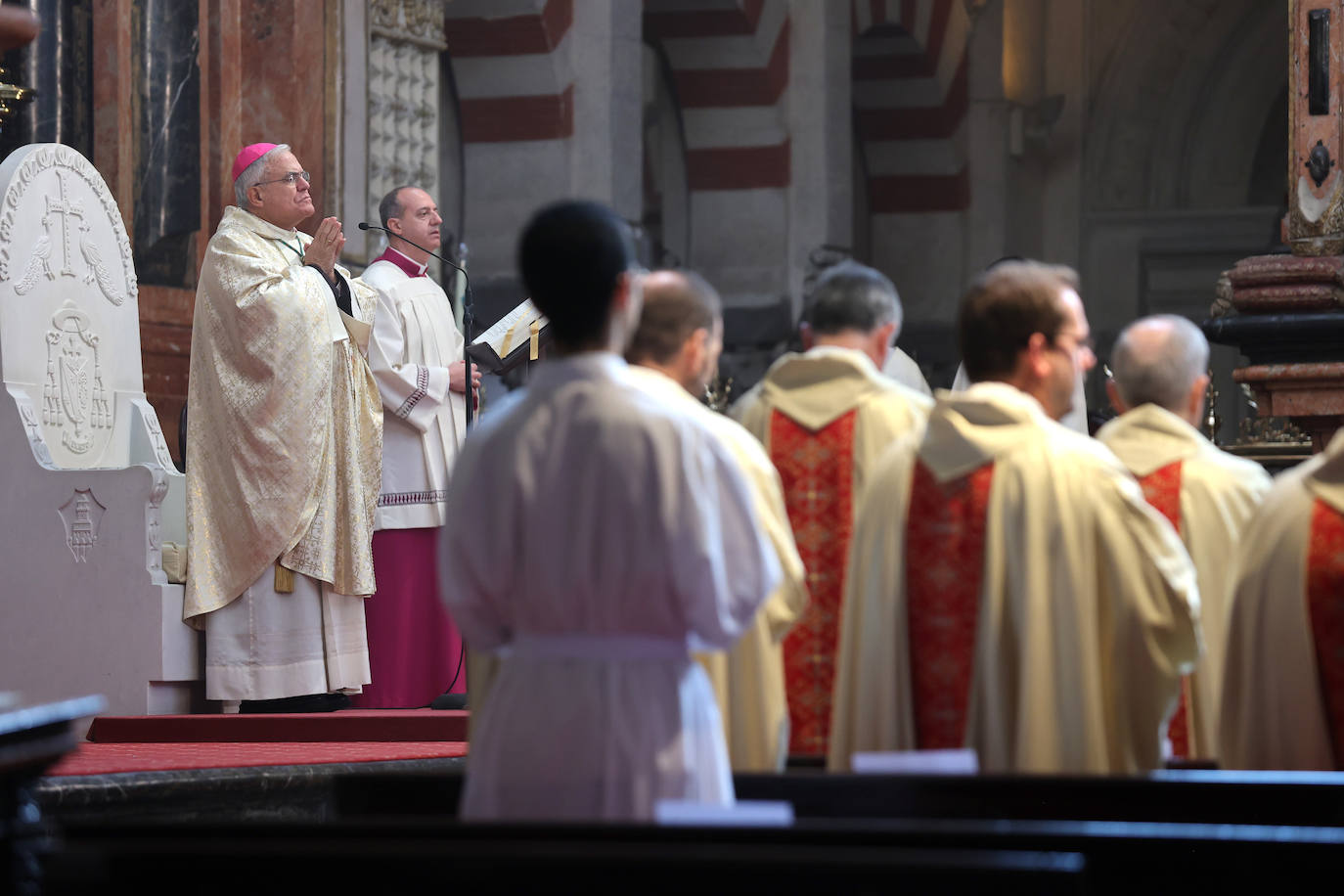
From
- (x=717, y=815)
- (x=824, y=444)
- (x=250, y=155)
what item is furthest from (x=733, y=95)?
(x=717, y=815)

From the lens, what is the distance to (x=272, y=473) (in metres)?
7.02

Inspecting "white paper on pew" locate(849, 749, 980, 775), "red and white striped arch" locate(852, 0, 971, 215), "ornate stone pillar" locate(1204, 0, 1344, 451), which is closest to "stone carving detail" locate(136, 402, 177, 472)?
"ornate stone pillar" locate(1204, 0, 1344, 451)

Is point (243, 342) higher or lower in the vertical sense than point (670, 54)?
lower

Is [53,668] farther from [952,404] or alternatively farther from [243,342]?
[952,404]

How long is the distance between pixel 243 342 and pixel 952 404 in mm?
3985

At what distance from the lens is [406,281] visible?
7.88 metres

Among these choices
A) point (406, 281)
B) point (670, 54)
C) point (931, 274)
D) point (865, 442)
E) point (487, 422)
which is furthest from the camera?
point (931, 274)

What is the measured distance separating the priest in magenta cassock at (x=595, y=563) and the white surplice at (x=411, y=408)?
4620 millimetres

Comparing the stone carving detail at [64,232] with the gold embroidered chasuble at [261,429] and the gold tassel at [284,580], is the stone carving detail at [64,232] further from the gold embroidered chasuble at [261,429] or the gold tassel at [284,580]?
the gold tassel at [284,580]

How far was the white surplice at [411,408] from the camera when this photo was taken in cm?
761

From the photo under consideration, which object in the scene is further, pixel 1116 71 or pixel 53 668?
pixel 1116 71

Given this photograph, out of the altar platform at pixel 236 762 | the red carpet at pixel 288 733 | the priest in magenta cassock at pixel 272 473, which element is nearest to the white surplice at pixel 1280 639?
the altar platform at pixel 236 762

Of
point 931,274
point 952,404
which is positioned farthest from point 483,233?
point 952,404

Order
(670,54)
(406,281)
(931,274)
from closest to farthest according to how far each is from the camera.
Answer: (406,281) < (670,54) < (931,274)
